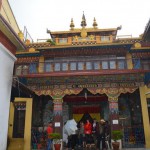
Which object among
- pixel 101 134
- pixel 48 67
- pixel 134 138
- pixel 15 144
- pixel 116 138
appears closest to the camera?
pixel 101 134

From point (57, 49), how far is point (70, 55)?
0.98 metres

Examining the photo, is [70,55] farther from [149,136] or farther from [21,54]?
[149,136]

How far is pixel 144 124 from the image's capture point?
38.2 feet

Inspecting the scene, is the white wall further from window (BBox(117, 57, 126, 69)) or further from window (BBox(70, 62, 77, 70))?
window (BBox(117, 57, 126, 69))

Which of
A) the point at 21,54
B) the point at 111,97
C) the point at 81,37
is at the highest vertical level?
the point at 81,37

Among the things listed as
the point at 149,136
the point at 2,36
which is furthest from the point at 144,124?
the point at 2,36

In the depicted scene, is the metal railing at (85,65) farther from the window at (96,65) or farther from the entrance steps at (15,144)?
the entrance steps at (15,144)

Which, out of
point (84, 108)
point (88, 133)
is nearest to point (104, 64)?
point (84, 108)

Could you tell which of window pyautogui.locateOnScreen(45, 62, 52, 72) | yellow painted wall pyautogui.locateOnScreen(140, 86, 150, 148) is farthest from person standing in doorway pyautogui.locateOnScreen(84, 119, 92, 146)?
window pyautogui.locateOnScreen(45, 62, 52, 72)

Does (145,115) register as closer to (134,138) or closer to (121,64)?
(134,138)

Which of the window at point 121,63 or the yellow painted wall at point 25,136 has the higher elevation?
the window at point 121,63

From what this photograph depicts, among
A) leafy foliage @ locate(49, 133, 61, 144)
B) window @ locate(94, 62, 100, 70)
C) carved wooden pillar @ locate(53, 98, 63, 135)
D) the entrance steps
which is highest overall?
window @ locate(94, 62, 100, 70)

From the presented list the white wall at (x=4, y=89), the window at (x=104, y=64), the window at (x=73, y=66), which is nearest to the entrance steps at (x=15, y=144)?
the white wall at (x=4, y=89)

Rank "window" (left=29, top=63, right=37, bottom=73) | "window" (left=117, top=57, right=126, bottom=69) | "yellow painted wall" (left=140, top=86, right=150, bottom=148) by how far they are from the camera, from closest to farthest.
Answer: "yellow painted wall" (left=140, top=86, right=150, bottom=148)
"window" (left=117, top=57, right=126, bottom=69)
"window" (left=29, top=63, right=37, bottom=73)
